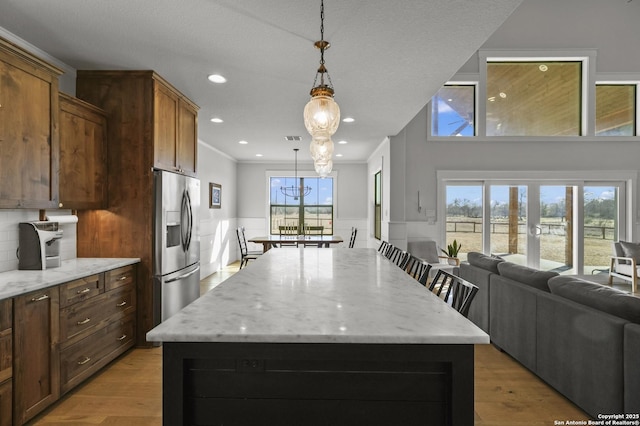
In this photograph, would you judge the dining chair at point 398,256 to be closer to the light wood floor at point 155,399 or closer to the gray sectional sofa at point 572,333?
the gray sectional sofa at point 572,333

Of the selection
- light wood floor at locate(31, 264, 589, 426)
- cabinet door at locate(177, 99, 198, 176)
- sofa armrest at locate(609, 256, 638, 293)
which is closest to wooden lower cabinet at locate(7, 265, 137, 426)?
light wood floor at locate(31, 264, 589, 426)

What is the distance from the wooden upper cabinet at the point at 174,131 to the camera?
127 inches

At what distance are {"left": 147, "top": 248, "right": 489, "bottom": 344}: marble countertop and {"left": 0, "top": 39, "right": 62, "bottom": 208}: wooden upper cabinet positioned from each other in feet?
4.94

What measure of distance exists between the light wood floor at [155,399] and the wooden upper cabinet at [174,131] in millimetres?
1798

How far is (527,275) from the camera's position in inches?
108

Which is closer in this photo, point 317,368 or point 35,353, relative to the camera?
point 317,368

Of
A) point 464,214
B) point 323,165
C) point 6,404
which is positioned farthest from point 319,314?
point 464,214

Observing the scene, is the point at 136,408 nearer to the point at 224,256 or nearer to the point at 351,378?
the point at 351,378

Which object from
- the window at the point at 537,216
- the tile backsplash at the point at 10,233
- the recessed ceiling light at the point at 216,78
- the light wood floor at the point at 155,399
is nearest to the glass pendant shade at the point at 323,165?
the recessed ceiling light at the point at 216,78

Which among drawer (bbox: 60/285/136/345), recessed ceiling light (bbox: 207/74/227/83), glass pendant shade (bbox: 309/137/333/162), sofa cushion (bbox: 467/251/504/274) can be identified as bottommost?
drawer (bbox: 60/285/136/345)

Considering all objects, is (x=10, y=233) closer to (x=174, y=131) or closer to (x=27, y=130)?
(x=27, y=130)

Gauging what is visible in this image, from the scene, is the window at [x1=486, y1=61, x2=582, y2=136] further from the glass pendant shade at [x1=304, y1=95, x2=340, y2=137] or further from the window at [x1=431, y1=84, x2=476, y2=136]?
the glass pendant shade at [x1=304, y1=95, x2=340, y2=137]

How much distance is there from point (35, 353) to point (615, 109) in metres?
8.65

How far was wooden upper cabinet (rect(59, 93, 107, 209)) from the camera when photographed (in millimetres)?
2684
